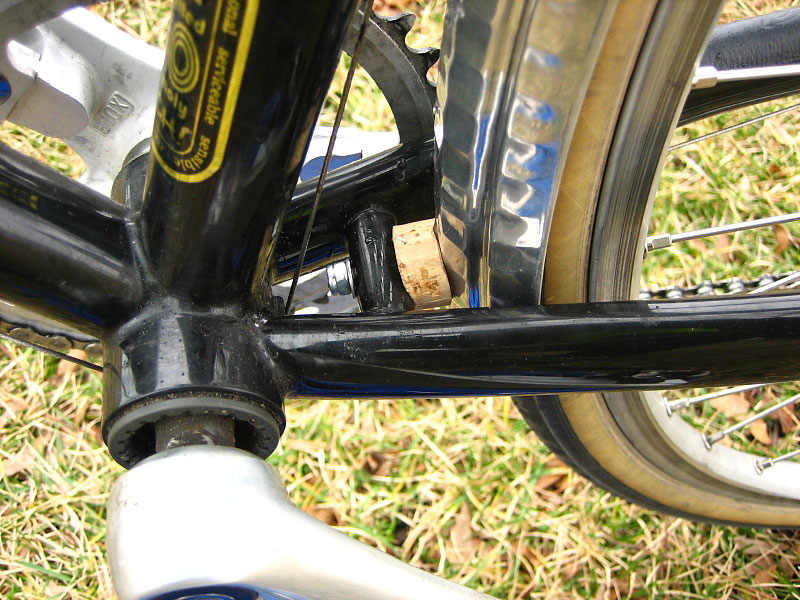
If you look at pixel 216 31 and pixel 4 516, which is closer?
pixel 216 31

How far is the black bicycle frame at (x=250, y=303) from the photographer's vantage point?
0.41 m

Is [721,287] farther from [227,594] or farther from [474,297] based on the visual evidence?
[227,594]

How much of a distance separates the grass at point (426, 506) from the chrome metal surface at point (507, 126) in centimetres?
56

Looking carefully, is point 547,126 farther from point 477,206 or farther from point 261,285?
point 261,285

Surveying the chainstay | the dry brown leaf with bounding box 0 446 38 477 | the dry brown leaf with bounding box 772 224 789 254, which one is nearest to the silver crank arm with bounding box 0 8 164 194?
the chainstay

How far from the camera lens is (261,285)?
530 millimetres

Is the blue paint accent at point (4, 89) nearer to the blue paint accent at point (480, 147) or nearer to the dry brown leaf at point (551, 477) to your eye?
the blue paint accent at point (480, 147)

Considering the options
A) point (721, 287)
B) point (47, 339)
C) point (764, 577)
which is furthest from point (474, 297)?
point (764, 577)

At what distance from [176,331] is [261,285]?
69mm

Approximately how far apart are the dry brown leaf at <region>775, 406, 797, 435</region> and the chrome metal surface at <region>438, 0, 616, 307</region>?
2.54 ft

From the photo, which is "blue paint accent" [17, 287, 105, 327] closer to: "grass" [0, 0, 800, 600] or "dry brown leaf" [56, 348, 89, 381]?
"grass" [0, 0, 800, 600]

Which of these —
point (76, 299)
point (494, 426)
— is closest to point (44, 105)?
point (76, 299)

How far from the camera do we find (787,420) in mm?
1177

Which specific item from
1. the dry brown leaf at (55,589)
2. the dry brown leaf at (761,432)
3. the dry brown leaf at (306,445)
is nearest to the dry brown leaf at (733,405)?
the dry brown leaf at (761,432)
